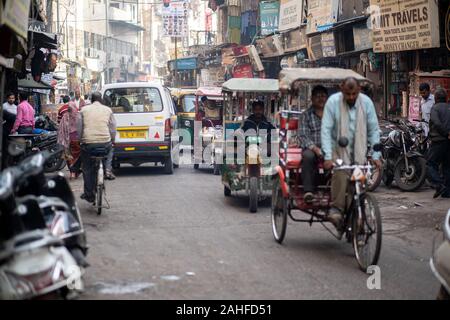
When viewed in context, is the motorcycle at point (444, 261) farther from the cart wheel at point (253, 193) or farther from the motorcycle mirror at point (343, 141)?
the cart wheel at point (253, 193)

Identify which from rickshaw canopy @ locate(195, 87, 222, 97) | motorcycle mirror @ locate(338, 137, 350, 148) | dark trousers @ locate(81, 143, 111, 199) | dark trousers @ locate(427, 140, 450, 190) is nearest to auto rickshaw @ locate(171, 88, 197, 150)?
rickshaw canopy @ locate(195, 87, 222, 97)

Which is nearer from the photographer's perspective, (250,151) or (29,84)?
(250,151)

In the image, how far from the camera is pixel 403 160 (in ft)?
44.0

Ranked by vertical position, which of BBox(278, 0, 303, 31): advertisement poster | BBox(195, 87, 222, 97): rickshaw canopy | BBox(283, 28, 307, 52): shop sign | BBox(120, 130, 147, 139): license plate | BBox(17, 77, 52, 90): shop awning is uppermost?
BBox(278, 0, 303, 31): advertisement poster

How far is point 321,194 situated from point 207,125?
37.2ft

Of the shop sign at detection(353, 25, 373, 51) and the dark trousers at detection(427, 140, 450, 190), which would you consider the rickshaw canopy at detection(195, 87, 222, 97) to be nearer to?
the shop sign at detection(353, 25, 373, 51)

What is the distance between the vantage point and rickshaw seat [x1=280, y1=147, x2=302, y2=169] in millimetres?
8281

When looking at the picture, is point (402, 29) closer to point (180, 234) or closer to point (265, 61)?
point (180, 234)

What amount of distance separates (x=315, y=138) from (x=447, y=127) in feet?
14.3

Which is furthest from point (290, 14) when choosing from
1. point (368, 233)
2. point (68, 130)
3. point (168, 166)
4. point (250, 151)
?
point (368, 233)

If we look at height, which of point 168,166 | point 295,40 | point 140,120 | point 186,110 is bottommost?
point 168,166

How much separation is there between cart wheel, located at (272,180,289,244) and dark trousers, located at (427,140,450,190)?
14.4 ft

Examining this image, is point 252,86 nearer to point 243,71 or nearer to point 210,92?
point 210,92

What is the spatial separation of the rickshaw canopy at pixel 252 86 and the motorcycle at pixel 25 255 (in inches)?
300
